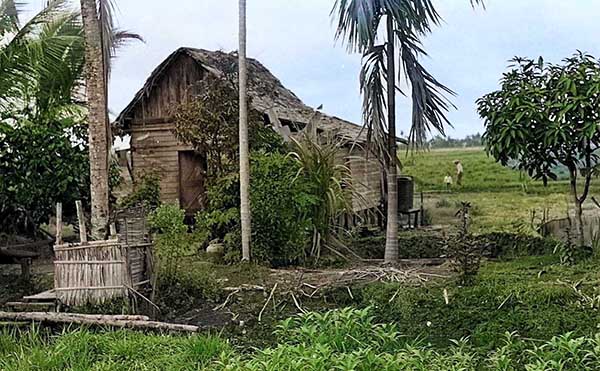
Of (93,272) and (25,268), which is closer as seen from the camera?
(93,272)

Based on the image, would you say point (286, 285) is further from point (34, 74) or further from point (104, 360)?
point (34, 74)

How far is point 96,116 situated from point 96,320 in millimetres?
2323

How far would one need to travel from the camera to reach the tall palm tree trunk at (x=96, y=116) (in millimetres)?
6992

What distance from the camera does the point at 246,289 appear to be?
7062 millimetres

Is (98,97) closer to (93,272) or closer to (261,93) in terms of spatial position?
(93,272)

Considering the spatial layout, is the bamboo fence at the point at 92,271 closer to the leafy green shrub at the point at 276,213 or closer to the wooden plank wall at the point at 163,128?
the leafy green shrub at the point at 276,213

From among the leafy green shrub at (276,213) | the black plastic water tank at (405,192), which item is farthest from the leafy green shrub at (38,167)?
the black plastic water tank at (405,192)

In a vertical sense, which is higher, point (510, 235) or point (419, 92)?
point (419, 92)

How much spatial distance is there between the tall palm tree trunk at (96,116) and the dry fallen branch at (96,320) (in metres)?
1.32

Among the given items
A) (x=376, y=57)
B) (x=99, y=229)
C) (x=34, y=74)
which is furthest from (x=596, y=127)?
(x=34, y=74)

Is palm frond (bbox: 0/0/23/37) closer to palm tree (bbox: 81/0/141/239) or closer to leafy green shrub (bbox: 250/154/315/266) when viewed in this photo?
palm tree (bbox: 81/0/141/239)

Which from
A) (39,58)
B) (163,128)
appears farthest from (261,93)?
(39,58)

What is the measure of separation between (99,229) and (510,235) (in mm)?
5695

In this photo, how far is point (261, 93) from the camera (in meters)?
13.2
